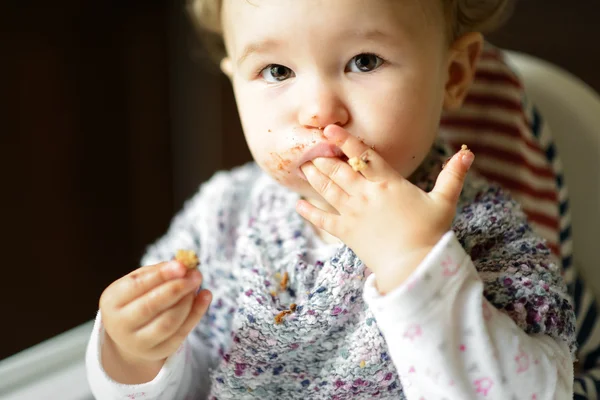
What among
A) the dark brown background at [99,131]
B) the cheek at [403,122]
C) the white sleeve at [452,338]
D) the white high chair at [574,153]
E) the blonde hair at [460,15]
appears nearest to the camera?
the white sleeve at [452,338]

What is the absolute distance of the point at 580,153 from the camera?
0.93 m

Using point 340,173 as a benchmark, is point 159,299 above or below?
below

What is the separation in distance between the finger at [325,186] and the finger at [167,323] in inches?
6.1

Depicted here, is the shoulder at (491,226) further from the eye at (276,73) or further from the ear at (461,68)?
the eye at (276,73)

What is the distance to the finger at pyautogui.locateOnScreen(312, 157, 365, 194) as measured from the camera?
0.61 meters

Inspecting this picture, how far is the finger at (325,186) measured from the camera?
61cm

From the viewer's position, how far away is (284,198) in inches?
34.0

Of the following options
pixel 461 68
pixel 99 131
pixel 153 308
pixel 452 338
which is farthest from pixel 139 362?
pixel 99 131

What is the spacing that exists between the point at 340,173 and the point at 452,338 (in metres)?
0.17

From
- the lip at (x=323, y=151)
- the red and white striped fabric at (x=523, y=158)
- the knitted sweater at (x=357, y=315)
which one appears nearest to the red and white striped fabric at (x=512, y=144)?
the red and white striped fabric at (x=523, y=158)

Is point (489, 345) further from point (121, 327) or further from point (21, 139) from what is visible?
point (21, 139)

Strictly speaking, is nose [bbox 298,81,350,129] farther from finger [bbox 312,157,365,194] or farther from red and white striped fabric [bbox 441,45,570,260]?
red and white striped fabric [bbox 441,45,570,260]

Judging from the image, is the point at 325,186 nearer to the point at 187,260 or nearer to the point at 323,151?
the point at 323,151

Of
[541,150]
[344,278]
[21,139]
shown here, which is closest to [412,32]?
[344,278]
